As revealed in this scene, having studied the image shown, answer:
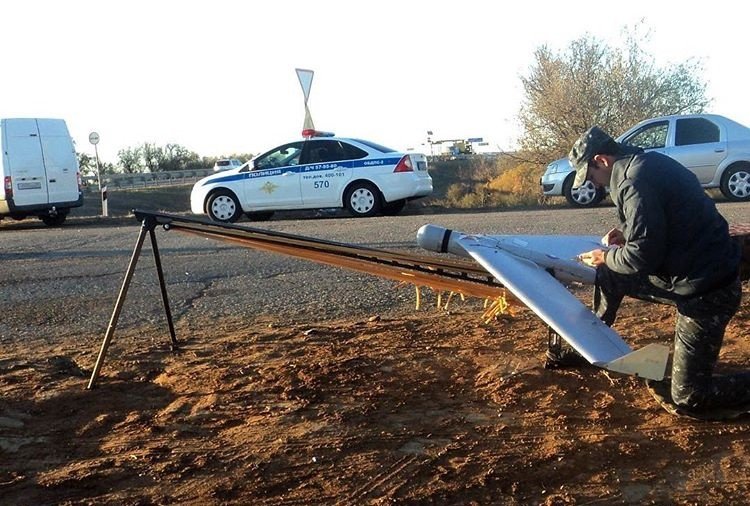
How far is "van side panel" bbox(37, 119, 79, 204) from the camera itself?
16.3 meters

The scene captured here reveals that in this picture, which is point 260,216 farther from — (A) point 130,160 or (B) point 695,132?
(A) point 130,160

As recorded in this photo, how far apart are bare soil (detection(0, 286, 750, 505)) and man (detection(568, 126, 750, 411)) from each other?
227 mm

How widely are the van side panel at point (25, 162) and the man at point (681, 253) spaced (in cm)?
1498

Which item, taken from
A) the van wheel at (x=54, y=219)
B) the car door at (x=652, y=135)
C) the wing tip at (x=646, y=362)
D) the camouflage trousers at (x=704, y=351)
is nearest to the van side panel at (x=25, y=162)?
the van wheel at (x=54, y=219)

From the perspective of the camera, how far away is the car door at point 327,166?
47.5ft

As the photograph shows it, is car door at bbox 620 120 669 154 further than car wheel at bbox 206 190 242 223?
No

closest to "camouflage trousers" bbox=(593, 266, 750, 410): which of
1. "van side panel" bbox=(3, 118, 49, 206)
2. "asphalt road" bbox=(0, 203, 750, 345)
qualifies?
"asphalt road" bbox=(0, 203, 750, 345)

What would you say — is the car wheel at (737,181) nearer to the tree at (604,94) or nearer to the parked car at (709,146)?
the parked car at (709,146)

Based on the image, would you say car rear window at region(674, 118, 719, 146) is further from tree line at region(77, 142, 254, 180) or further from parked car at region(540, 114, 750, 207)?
tree line at region(77, 142, 254, 180)

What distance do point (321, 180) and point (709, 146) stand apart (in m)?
7.60

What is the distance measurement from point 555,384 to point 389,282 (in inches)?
128

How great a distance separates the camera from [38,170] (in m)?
16.1

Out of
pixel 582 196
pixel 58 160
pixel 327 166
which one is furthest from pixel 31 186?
pixel 582 196

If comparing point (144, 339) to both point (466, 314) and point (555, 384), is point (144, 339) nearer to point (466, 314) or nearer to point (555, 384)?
point (466, 314)
